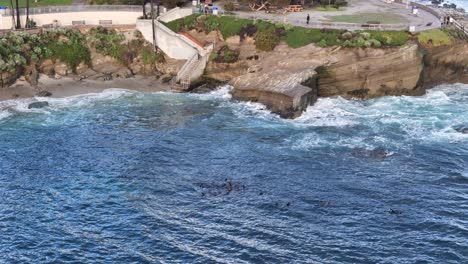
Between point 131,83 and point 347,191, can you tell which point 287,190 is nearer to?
point 347,191

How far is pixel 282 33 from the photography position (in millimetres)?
84438

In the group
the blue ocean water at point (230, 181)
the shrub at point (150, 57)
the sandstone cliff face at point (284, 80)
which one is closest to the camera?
the blue ocean water at point (230, 181)

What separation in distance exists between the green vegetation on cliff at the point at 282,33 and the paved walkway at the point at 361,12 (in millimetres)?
3337

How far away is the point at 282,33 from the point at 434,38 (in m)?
19.9

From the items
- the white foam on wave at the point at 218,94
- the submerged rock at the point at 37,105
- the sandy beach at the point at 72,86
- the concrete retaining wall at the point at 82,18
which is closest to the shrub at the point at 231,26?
the white foam on wave at the point at 218,94

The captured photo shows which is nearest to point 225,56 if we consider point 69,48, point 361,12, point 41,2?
point 69,48

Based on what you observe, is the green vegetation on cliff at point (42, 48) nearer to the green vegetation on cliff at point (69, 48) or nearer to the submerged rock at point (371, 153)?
the green vegetation on cliff at point (69, 48)

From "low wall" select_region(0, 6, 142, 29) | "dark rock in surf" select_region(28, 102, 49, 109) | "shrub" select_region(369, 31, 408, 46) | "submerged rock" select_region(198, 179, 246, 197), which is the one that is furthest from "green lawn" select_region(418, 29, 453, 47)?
"dark rock in surf" select_region(28, 102, 49, 109)

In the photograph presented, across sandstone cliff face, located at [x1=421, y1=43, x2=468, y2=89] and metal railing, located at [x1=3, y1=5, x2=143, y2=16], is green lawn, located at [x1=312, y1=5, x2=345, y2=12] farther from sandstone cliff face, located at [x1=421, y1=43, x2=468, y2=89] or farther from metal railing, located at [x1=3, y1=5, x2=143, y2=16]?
metal railing, located at [x1=3, y1=5, x2=143, y2=16]

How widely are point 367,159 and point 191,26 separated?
40587 millimetres

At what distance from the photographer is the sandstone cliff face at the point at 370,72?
253 ft

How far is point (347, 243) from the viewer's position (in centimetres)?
4528

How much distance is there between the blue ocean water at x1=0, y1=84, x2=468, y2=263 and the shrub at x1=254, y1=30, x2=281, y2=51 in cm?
1149

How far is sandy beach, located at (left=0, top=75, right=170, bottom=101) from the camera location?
77.9 meters
